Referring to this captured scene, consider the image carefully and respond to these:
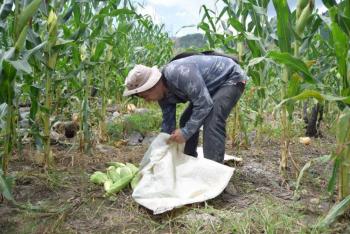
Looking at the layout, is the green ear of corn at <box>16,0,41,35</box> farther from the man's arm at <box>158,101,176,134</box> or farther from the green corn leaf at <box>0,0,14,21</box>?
the man's arm at <box>158,101,176,134</box>

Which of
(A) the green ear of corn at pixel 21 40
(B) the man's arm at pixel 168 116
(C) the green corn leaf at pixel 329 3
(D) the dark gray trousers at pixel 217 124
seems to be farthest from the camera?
(B) the man's arm at pixel 168 116

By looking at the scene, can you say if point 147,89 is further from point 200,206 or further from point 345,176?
point 345,176

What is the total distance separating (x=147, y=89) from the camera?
3.28 metres

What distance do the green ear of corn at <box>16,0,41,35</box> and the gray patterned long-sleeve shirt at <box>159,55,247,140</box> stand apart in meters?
1.12

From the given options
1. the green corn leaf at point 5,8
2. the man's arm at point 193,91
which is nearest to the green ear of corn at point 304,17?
the man's arm at point 193,91

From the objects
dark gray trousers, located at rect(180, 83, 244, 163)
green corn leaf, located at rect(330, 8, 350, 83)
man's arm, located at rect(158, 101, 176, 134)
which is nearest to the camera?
green corn leaf, located at rect(330, 8, 350, 83)

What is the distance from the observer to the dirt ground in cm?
284

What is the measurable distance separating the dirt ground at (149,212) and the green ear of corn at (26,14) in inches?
49.9

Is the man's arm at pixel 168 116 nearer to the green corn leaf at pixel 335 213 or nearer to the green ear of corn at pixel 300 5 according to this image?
the green ear of corn at pixel 300 5

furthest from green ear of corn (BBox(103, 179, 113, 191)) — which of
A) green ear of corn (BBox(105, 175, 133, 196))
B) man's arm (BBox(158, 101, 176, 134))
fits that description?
man's arm (BBox(158, 101, 176, 134))

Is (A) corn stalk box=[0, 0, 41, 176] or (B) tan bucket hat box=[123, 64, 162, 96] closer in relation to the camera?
(A) corn stalk box=[0, 0, 41, 176]

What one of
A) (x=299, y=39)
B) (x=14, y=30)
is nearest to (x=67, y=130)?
(x=14, y=30)

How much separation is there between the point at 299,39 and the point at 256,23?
807 millimetres

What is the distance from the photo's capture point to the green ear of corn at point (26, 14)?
282 centimetres
